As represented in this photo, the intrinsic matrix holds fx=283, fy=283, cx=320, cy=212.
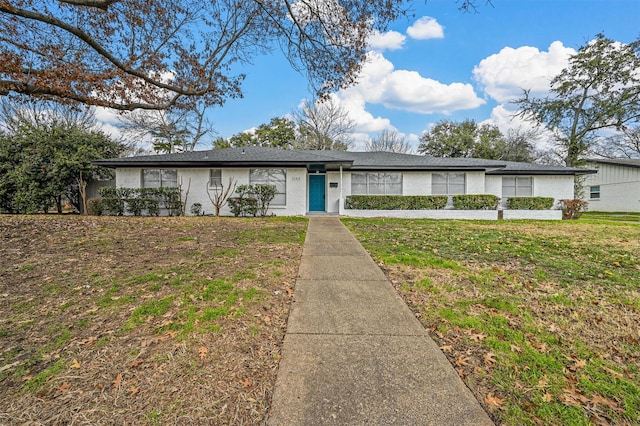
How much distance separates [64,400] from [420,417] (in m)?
2.46

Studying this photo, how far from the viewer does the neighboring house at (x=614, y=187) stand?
2172 centimetres

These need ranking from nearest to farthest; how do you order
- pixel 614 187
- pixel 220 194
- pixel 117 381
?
pixel 117 381, pixel 220 194, pixel 614 187

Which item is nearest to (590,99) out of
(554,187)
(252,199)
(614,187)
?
(614,187)

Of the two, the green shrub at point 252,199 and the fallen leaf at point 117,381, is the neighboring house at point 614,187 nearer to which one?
the green shrub at point 252,199

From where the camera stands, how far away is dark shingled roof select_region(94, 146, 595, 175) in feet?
46.5

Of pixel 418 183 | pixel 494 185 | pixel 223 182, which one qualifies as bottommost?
pixel 494 185

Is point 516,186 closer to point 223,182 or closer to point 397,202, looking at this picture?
point 397,202

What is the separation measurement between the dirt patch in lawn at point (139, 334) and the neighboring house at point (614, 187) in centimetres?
2945

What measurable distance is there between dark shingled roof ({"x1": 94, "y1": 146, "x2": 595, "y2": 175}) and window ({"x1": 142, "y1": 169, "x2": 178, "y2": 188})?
21.3 inches

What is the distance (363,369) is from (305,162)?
12437mm

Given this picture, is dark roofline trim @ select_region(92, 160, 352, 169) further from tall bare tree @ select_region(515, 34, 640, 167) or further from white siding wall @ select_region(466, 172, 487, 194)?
tall bare tree @ select_region(515, 34, 640, 167)

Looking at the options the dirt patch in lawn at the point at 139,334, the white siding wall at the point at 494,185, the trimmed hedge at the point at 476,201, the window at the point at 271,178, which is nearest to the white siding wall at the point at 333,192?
the window at the point at 271,178

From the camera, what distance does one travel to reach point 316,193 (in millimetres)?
15969

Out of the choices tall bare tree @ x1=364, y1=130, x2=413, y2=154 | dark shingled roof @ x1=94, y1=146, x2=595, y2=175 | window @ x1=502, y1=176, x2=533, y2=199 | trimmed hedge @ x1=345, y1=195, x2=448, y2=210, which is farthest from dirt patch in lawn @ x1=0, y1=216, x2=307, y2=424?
tall bare tree @ x1=364, y1=130, x2=413, y2=154
